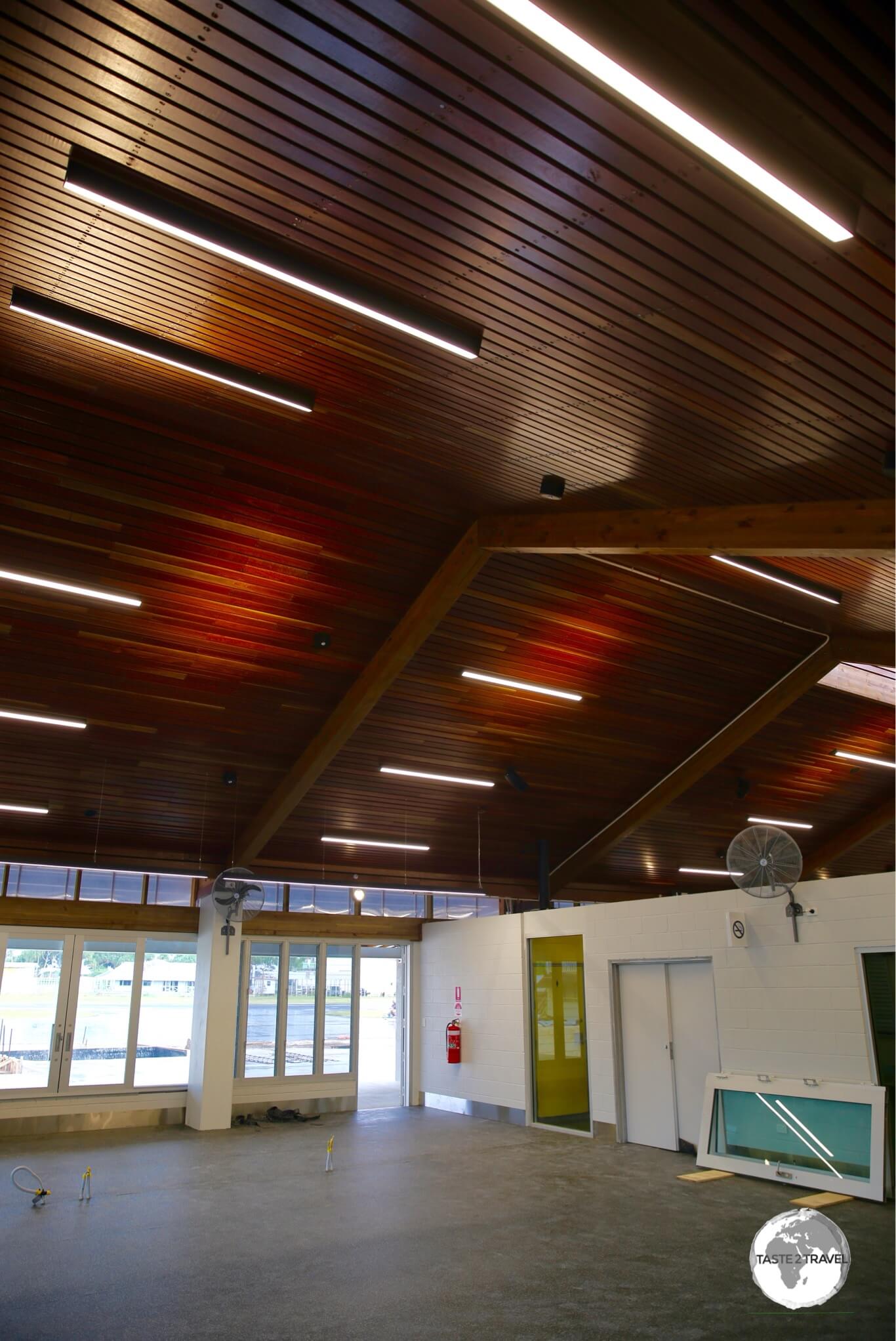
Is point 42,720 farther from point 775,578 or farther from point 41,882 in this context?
point 775,578

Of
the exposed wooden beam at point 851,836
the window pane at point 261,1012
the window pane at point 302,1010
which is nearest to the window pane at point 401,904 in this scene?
the window pane at point 302,1010

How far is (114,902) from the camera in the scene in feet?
42.5

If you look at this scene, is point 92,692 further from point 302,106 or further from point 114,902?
point 302,106

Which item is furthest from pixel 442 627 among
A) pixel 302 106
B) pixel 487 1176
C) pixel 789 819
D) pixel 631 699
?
pixel 789 819

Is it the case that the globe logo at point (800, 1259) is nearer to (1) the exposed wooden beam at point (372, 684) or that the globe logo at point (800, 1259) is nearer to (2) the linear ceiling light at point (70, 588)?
(1) the exposed wooden beam at point (372, 684)

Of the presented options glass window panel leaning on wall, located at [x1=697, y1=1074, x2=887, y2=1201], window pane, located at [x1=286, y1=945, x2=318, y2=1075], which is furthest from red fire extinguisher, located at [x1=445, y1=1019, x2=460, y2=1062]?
glass window panel leaning on wall, located at [x1=697, y1=1074, x2=887, y2=1201]

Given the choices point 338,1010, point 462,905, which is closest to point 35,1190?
point 338,1010

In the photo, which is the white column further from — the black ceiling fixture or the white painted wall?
the black ceiling fixture

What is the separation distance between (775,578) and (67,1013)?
10.6m

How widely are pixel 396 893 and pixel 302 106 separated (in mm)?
13022

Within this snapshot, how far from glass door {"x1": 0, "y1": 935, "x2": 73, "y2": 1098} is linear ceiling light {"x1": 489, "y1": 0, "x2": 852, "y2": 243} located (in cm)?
1224

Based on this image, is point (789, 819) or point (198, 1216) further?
point (789, 819)

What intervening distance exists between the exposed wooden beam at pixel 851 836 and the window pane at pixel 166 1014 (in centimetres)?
1072

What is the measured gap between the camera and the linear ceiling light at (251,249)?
14.7 ft
